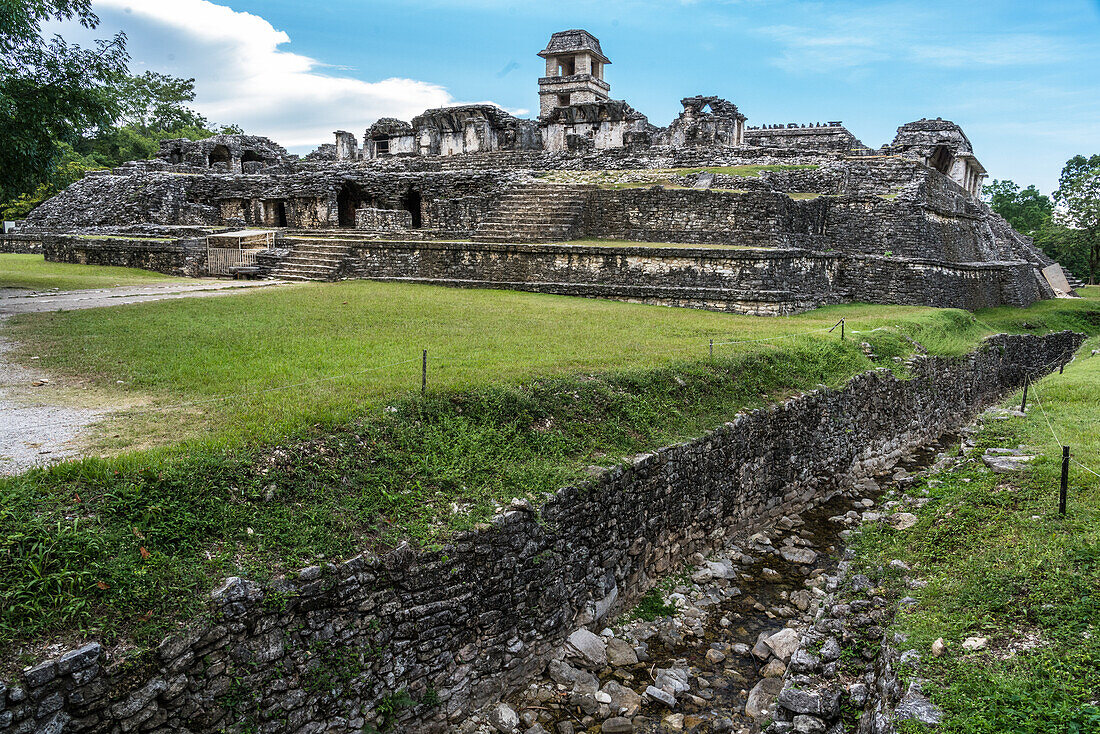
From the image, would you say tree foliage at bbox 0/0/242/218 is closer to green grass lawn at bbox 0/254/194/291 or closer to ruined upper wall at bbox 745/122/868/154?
green grass lawn at bbox 0/254/194/291

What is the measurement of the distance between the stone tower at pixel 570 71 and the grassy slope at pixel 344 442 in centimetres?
3030

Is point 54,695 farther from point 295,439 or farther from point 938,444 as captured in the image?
point 938,444

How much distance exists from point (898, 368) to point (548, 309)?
255 inches

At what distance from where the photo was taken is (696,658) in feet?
20.6

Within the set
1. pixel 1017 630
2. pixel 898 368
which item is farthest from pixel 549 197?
pixel 1017 630

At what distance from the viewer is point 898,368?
1227cm

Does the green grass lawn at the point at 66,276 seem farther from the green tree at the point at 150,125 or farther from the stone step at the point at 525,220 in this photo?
the green tree at the point at 150,125

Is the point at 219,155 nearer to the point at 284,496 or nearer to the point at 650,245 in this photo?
the point at 650,245

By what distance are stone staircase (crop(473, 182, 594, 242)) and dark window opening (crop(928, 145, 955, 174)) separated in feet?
60.9

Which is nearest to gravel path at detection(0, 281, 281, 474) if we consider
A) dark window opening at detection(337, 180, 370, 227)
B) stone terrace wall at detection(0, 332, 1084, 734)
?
stone terrace wall at detection(0, 332, 1084, 734)

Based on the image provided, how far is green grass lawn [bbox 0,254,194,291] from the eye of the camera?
14.7m

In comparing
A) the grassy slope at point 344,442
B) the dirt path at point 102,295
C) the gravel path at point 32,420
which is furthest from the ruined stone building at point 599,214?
the gravel path at point 32,420

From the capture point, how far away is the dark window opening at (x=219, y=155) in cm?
2933

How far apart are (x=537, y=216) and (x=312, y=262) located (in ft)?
19.8
